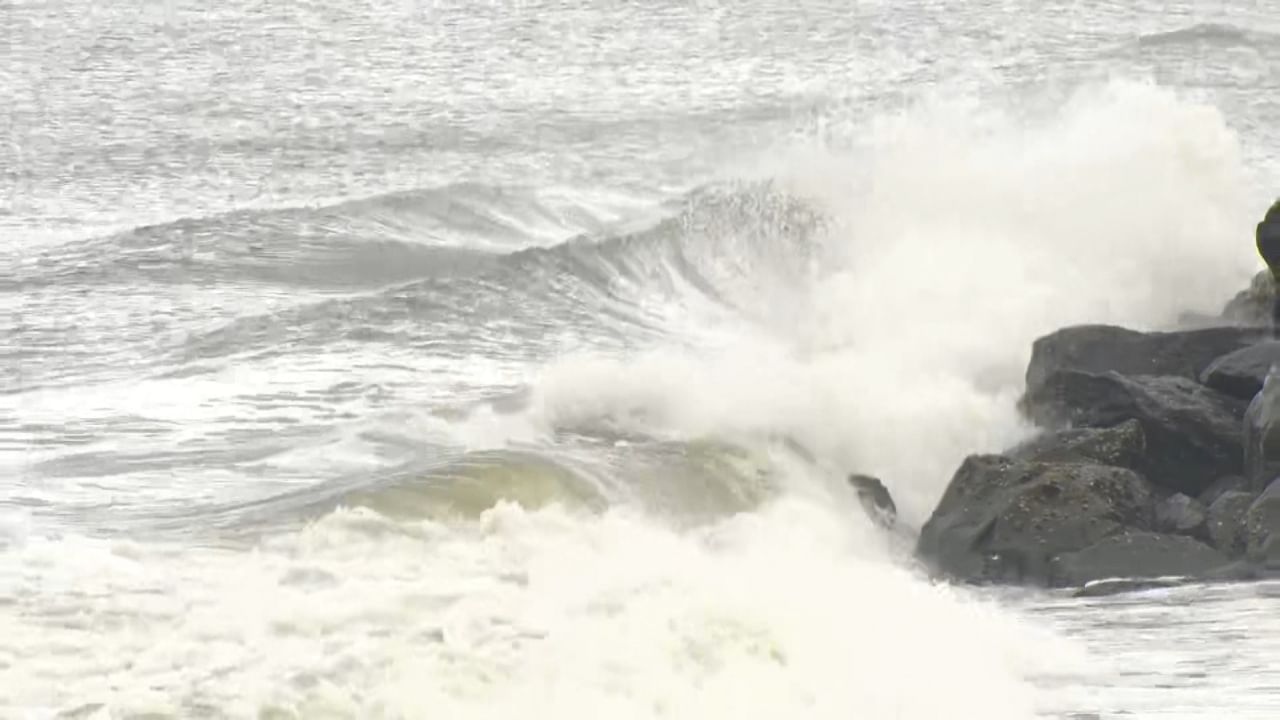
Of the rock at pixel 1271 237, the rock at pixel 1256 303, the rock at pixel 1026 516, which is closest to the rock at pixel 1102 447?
the rock at pixel 1026 516

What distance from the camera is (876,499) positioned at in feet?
29.7

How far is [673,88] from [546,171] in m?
7.20

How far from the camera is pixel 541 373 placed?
11055mm

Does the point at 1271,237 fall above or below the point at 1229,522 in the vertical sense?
above

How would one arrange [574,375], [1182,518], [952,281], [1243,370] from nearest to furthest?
1. [1182,518]
2. [1243,370]
3. [574,375]
4. [952,281]

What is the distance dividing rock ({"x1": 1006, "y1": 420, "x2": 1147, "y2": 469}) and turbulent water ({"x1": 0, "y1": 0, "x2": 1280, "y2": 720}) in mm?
833

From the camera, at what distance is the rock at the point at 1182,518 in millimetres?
7832

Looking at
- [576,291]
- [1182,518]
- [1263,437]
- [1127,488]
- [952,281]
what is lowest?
[576,291]

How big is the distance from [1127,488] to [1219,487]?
779 millimetres

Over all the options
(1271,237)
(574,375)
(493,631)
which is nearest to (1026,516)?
(493,631)

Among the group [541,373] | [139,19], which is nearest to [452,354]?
[541,373]

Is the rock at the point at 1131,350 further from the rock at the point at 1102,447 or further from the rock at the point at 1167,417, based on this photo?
the rock at the point at 1102,447

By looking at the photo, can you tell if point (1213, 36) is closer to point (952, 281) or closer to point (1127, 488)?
point (952, 281)

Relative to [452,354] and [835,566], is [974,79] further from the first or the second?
[835,566]
